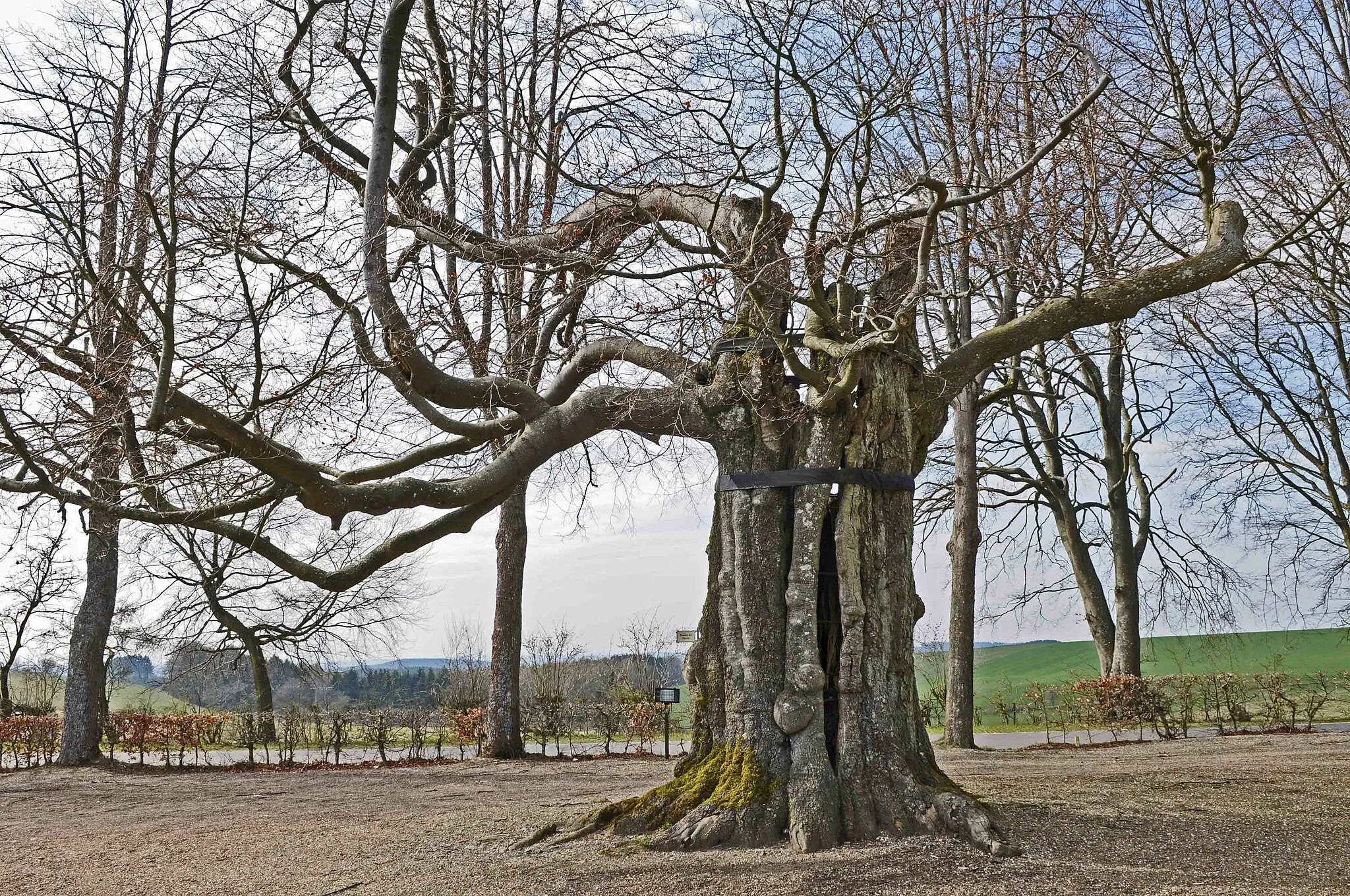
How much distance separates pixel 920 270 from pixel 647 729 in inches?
385

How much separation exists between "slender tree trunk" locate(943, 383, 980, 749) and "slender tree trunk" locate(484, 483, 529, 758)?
17.7ft

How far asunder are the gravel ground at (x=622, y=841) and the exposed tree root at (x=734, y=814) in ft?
0.49

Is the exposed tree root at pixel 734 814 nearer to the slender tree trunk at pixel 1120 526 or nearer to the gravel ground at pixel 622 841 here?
the gravel ground at pixel 622 841

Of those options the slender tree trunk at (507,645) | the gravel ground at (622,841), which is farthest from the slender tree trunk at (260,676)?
the gravel ground at (622,841)

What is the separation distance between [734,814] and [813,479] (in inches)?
76.8

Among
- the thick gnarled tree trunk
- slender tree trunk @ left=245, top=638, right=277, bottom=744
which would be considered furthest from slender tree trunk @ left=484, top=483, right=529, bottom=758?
slender tree trunk @ left=245, top=638, right=277, bottom=744

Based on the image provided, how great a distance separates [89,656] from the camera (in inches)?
483

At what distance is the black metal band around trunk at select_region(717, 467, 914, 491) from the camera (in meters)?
5.86

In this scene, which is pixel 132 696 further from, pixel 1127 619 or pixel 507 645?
pixel 1127 619

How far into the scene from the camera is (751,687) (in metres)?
5.72

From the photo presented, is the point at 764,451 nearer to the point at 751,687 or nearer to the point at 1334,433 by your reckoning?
the point at 751,687

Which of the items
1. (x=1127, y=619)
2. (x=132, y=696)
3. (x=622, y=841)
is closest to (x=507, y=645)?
(x=622, y=841)

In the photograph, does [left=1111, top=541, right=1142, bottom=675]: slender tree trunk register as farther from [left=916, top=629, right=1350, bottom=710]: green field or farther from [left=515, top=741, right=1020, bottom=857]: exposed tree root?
[left=515, top=741, right=1020, bottom=857]: exposed tree root

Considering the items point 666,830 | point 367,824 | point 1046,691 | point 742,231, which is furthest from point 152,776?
point 1046,691
